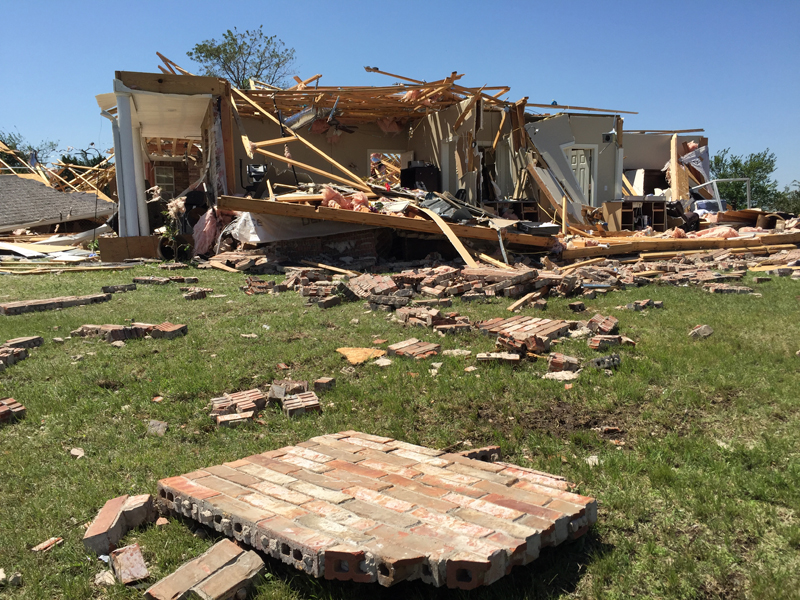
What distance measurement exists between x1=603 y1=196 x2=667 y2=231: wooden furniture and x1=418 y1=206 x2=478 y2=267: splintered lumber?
6.97m

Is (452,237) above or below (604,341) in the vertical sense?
above

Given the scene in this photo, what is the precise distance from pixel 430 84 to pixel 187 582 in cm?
1504

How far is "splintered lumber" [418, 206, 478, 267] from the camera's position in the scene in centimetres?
1121

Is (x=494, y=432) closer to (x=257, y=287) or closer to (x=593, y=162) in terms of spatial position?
(x=257, y=287)

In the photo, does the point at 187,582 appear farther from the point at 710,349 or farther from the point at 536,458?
the point at 710,349

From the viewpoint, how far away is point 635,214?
17062 millimetres

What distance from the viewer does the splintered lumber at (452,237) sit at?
1121 cm

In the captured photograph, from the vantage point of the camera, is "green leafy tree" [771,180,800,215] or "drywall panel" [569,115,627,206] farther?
"green leafy tree" [771,180,800,215]

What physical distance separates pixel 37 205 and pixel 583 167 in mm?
18563

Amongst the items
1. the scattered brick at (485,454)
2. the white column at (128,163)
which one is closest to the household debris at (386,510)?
the scattered brick at (485,454)

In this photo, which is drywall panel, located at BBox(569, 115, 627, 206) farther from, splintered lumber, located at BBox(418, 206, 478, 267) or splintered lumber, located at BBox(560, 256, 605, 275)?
splintered lumber, located at BBox(418, 206, 478, 267)

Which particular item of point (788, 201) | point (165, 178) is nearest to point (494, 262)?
point (165, 178)

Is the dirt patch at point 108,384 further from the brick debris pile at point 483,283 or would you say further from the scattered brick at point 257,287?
the scattered brick at point 257,287

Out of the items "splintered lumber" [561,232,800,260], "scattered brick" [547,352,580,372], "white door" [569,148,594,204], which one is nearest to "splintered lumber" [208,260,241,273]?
"splintered lumber" [561,232,800,260]
